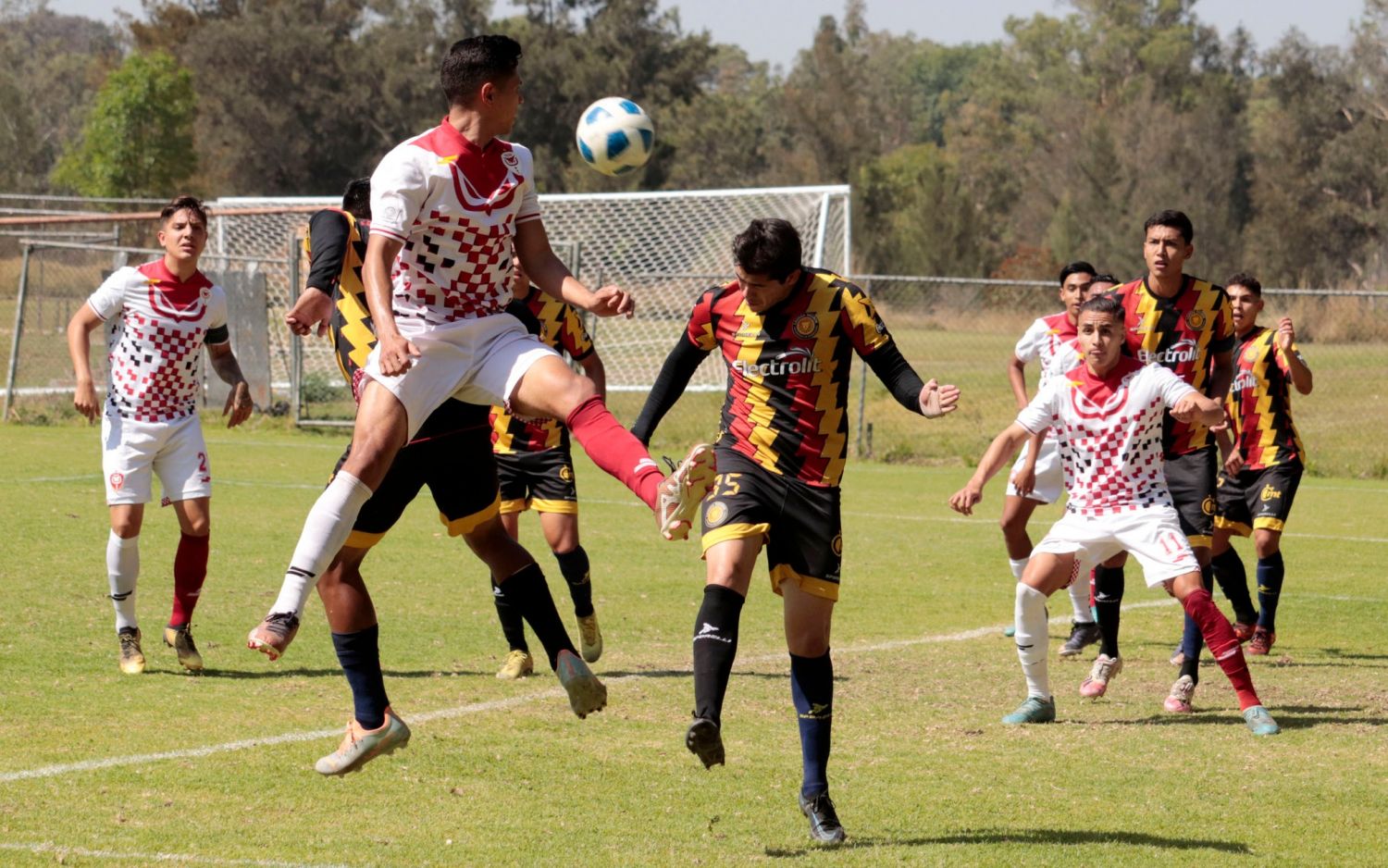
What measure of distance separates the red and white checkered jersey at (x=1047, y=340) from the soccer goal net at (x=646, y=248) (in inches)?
572

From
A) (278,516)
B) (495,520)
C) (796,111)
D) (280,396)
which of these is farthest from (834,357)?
(796,111)

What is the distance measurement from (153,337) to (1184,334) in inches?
203

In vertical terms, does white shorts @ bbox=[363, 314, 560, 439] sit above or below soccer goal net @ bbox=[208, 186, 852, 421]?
above

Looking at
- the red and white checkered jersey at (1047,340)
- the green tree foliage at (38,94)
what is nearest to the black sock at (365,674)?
the red and white checkered jersey at (1047,340)

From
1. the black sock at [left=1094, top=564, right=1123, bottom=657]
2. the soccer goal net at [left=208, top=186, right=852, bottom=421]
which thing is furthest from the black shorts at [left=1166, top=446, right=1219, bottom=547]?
the soccer goal net at [left=208, top=186, right=852, bottom=421]

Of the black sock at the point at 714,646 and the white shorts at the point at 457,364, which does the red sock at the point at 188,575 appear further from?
the black sock at the point at 714,646

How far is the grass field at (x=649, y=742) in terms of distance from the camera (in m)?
5.58

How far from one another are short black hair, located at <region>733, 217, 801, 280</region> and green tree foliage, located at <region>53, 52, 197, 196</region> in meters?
53.8

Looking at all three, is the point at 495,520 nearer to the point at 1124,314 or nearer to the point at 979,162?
the point at 1124,314

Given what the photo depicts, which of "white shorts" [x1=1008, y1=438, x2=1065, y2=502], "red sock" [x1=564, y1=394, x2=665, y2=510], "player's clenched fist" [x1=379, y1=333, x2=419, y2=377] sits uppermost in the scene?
"player's clenched fist" [x1=379, y1=333, x2=419, y2=377]

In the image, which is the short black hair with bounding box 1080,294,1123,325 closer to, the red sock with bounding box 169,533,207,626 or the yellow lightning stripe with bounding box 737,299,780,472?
the yellow lightning stripe with bounding box 737,299,780,472

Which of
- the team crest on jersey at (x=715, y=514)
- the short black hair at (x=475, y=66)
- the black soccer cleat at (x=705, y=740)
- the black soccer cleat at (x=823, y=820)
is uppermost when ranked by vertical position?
the short black hair at (x=475, y=66)

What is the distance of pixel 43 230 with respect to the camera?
45.6 metres

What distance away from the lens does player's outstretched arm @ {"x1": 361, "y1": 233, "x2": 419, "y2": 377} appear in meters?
5.30
